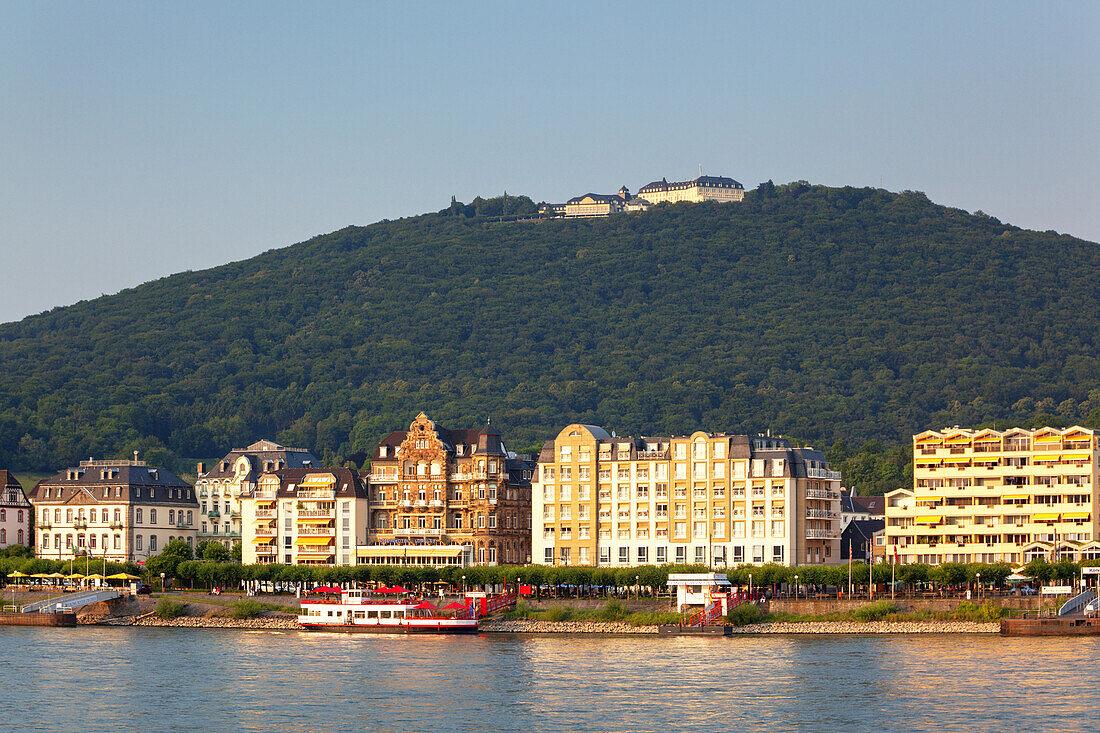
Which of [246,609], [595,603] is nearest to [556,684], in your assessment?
[595,603]

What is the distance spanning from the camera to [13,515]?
590 ft

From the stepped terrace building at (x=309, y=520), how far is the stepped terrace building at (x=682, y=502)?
1723 cm

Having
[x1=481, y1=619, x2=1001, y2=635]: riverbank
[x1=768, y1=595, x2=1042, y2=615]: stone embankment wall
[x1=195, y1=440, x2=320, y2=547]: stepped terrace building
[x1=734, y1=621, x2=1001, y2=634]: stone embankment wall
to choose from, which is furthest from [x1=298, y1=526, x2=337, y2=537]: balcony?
[x1=734, y1=621, x2=1001, y2=634]: stone embankment wall

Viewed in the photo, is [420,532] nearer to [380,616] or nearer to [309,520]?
[309,520]

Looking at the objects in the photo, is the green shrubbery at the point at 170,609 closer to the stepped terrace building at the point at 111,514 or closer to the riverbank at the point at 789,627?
the stepped terrace building at the point at 111,514

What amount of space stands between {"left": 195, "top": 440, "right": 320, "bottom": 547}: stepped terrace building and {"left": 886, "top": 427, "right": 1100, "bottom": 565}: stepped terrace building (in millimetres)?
56207

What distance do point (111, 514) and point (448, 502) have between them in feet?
105

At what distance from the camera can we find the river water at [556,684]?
269 ft

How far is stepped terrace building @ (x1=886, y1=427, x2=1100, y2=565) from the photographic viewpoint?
14225 centimetres

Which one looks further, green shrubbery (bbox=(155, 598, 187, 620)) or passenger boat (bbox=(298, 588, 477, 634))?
green shrubbery (bbox=(155, 598, 187, 620))

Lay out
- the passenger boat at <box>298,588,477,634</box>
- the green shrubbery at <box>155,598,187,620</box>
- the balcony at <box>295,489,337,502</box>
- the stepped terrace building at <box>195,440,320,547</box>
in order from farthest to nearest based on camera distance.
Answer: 1. the stepped terrace building at <box>195,440,320,547</box>
2. the balcony at <box>295,489,337,502</box>
3. the green shrubbery at <box>155,598,187,620</box>
4. the passenger boat at <box>298,588,477,634</box>

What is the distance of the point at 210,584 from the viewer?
15450 cm

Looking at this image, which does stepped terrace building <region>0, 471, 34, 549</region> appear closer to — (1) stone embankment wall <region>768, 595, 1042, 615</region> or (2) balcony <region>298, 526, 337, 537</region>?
(2) balcony <region>298, 526, 337, 537</region>

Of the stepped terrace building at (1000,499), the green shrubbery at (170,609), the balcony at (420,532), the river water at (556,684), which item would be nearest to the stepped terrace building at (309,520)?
the balcony at (420,532)
